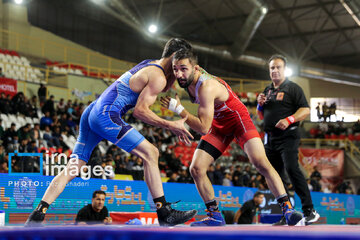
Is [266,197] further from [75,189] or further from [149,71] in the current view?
[149,71]

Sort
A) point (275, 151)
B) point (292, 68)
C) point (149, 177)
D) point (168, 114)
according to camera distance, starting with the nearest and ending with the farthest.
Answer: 1. point (149, 177)
2. point (275, 151)
3. point (168, 114)
4. point (292, 68)

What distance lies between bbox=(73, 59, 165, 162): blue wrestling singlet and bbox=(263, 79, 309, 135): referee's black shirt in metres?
1.84

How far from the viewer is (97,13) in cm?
2355

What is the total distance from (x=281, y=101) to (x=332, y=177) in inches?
597

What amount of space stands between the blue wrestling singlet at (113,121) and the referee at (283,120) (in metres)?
1.78

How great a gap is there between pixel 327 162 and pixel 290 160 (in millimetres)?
15213

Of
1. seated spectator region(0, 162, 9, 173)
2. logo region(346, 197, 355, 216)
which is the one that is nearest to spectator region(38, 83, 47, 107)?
seated spectator region(0, 162, 9, 173)

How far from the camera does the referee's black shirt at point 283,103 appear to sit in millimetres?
5094

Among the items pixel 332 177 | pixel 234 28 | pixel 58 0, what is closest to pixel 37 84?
pixel 58 0

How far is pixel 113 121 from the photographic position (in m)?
3.76

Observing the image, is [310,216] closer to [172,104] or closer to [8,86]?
[172,104]

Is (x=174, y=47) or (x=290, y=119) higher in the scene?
(x=174, y=47)

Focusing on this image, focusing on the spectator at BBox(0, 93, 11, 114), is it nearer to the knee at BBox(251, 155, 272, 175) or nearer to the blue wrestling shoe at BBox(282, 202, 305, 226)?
the knee at BBox(251, 155, 272, 175)

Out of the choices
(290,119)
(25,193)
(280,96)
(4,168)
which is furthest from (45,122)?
(290,119)
